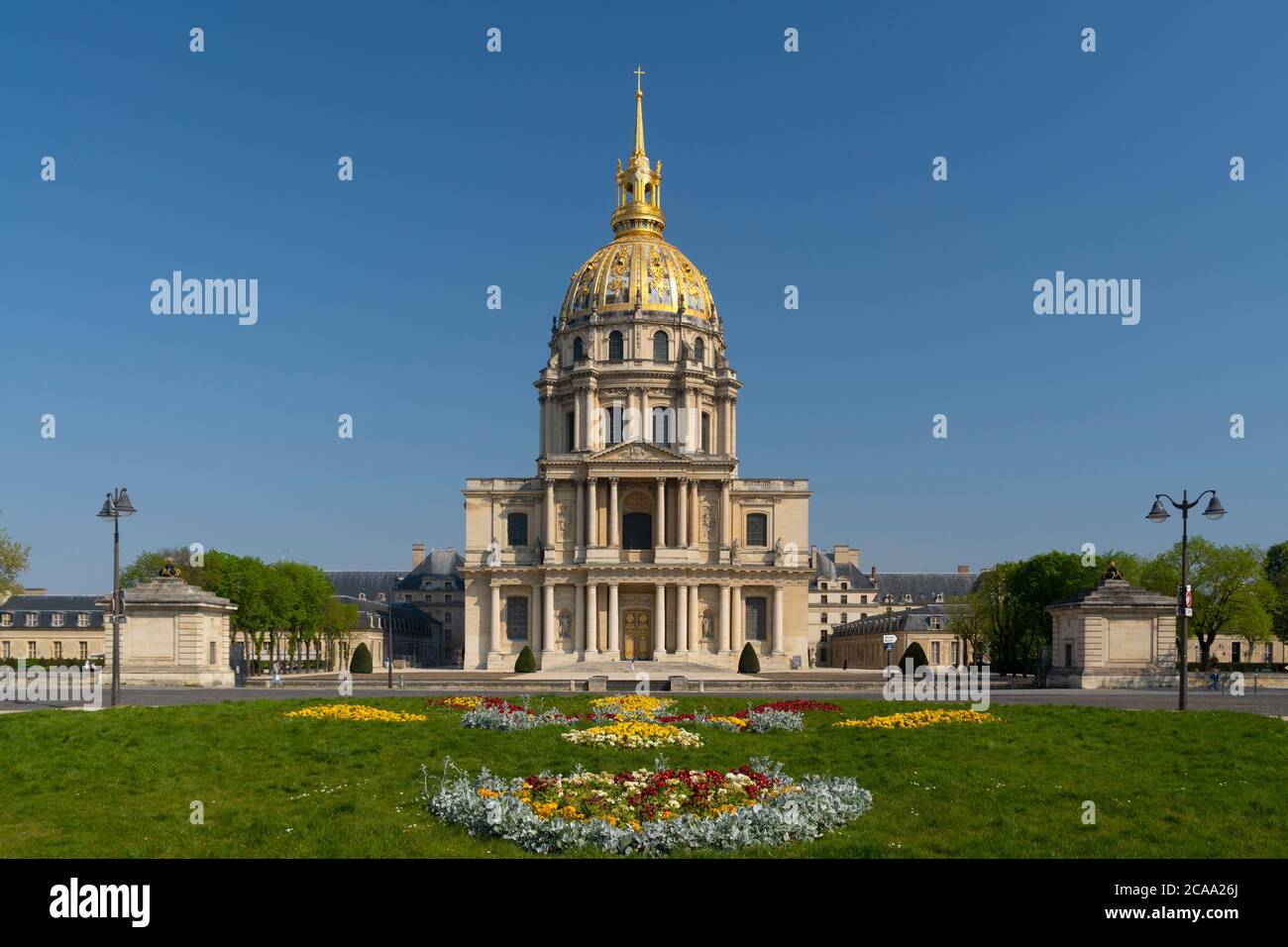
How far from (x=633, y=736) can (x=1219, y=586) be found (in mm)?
72340

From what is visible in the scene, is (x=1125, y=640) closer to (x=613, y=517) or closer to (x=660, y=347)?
(x=613, y=517)

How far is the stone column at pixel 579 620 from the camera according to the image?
8750 cm

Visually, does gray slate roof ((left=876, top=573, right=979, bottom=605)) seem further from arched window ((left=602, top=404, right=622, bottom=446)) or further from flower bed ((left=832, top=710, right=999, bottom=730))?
flower bed ((left=832, top=710, right=999, bottom=730))

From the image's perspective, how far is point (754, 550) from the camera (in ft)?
302

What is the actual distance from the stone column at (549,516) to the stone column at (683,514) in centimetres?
973

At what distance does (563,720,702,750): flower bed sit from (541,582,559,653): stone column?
206 ft

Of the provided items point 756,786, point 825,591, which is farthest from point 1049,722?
point 825,591

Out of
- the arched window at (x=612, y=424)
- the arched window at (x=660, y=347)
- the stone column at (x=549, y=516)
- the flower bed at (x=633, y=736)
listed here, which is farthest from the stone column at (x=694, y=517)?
the flower bed at (x=633, y=736)

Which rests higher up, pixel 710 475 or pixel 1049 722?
pixel 710 475

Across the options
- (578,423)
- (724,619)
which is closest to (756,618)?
(724,619)

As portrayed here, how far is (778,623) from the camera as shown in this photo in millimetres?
88812

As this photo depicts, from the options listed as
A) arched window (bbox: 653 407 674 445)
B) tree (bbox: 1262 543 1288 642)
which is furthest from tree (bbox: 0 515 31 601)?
tree (bbox: 1262 543 1288 642)
